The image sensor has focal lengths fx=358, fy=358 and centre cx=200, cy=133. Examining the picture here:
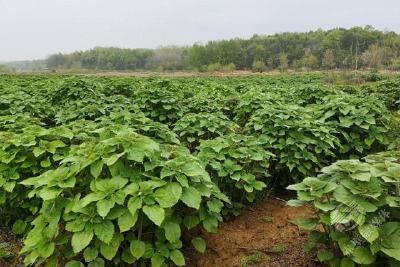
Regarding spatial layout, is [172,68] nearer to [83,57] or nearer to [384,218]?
[83,57]

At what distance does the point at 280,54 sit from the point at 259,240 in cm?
6923

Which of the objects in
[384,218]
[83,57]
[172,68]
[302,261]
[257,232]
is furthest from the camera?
[83,57]

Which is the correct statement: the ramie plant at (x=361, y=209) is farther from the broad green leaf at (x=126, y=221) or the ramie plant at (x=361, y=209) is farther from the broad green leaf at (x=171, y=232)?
the broad green leaf at (x=126, y=221)

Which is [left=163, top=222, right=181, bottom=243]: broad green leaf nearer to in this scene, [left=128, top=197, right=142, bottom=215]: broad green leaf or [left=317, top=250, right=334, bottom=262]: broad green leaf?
[left=128, top=197, right=142, bottom=215]: broad green leaf

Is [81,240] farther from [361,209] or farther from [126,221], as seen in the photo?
[361,209]

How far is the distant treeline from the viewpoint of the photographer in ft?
164

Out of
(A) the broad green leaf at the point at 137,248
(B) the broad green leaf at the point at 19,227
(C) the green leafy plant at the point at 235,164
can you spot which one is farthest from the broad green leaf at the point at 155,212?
(B) the broad green leaf at the point at 19,227

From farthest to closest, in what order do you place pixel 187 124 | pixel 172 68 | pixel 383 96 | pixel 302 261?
pixel 172 68, pixel 383 96, pixel 187 124, pixel 302 261

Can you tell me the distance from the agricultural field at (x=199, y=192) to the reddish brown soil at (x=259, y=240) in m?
0.01

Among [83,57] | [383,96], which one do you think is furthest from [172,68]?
[383,96]

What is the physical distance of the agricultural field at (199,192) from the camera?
7.04 ft

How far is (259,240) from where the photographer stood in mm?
3162

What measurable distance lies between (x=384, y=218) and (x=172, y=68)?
88656 mm

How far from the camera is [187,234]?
3.02m
